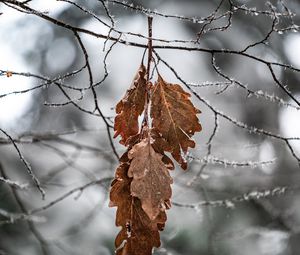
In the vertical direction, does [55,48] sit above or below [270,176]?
above

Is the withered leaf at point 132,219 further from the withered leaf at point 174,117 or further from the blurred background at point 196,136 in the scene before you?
the blurred background at point 196,136

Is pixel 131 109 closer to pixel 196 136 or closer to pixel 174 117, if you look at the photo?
pixel 174 117

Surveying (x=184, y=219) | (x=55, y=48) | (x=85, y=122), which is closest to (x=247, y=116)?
(x=184, y=219)

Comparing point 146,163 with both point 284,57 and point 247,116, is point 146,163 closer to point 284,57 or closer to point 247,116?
point 284,57

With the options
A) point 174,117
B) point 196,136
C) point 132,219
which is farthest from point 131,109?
point 196,136

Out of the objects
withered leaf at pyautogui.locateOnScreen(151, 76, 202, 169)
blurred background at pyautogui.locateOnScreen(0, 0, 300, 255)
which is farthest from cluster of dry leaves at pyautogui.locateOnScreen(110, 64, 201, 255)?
blurred background at pyautogui.locateOnScreen(0, 0, 300, 255)

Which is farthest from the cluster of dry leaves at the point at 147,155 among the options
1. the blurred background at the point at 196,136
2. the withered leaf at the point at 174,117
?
the blurred background at the point at 196,136

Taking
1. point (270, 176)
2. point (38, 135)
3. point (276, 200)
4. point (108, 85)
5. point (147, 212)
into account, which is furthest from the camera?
point (108, 85)
